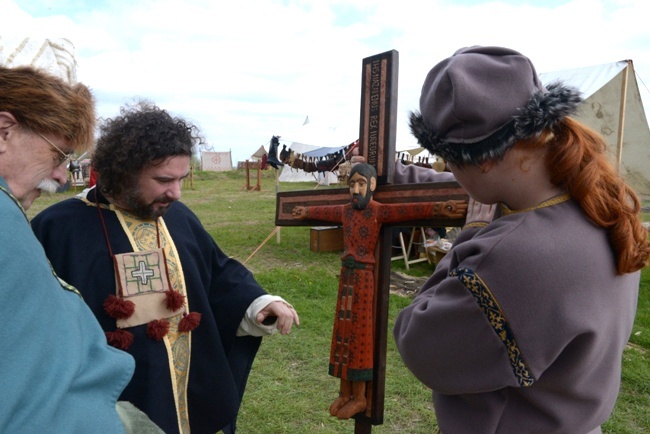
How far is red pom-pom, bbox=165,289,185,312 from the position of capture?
2.12m

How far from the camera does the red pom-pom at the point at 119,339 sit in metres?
1.97

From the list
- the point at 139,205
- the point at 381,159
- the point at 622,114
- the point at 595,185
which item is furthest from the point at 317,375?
the point at 622,114

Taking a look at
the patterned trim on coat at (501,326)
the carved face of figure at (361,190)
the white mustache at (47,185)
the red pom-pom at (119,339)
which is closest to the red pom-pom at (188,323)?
the red pom-pom at (119,339)

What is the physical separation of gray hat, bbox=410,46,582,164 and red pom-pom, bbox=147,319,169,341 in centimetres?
146

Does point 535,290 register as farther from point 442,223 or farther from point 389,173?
point 389,173

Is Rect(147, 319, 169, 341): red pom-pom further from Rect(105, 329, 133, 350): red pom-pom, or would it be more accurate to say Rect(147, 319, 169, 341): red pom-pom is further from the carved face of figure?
the carved face of figure

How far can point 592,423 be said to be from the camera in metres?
1.24

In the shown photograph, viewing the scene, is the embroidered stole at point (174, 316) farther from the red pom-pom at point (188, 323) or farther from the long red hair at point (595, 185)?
the long red hair at point (595, 185)

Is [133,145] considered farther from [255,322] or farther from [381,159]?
[381,159]

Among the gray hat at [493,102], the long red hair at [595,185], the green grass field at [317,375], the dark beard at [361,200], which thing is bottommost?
the green grass field at [317,375]

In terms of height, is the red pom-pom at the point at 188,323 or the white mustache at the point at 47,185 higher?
the white mustache at the point at 47,185

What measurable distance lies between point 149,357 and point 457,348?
1405 mm

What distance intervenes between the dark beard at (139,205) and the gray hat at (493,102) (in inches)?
54.8

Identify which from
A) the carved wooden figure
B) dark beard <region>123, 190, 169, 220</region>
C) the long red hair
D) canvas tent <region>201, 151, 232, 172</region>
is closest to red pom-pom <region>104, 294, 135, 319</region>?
dark beard <region>123, 190, 169, 220</region>
